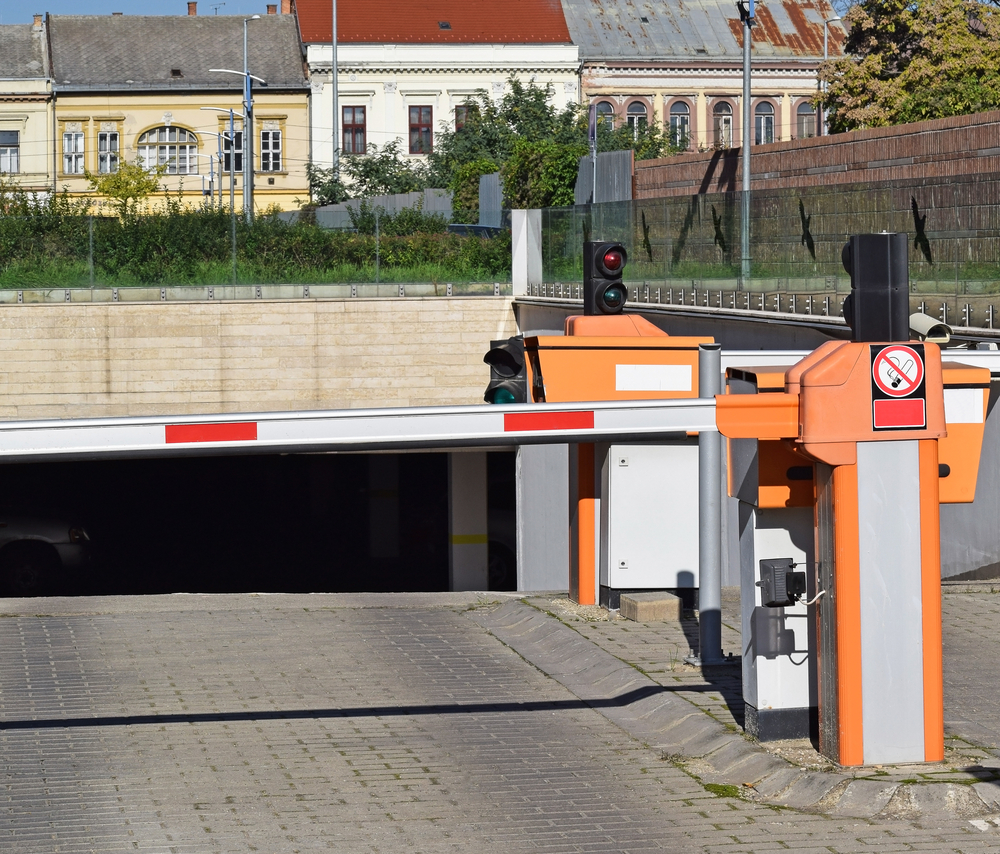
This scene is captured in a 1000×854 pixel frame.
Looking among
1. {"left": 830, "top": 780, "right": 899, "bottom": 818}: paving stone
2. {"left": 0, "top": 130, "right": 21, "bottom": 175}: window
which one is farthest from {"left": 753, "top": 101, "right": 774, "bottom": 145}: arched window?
{"left": 830, "top": 780, "right": 899, "bottom": 818}: paving stone

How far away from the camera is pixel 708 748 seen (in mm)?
8000

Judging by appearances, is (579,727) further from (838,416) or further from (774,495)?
(838,416)

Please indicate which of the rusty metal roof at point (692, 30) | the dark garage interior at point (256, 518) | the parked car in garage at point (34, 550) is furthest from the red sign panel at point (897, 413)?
the rusty metal roof at point (692, 30)

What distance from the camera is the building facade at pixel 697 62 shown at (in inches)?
2921

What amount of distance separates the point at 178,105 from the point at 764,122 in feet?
90.8

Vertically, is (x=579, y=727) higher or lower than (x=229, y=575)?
higher

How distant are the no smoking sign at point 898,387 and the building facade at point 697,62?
6781cm

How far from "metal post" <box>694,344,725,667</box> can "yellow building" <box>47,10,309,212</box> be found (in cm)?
6321

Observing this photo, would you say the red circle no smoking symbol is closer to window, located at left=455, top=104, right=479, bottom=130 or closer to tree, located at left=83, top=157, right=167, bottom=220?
tree, located at left=83, top=157, right=167, bottom=220

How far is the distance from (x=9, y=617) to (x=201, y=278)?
23101 mm

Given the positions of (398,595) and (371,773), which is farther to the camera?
(398,595)

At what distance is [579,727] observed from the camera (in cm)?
866

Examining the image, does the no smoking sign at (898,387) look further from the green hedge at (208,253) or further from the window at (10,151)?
the window at (10,151)

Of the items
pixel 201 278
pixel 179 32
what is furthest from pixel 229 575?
pixel 179 32
